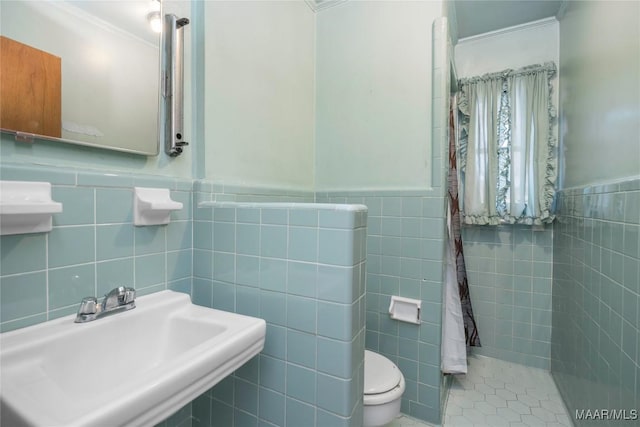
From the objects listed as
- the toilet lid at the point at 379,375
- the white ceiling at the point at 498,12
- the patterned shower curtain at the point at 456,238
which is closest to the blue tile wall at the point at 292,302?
the toilet lid at the point at 379,375

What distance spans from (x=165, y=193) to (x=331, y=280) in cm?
67

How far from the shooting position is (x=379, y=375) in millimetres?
1354

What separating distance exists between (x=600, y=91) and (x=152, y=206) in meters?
2.06

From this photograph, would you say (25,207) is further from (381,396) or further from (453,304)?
(453,304)

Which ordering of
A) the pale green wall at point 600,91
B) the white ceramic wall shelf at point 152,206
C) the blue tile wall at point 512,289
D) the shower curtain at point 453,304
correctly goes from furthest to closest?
the blue tile wall at point 512,289
the shower curtain at point 453,304
the pale green wall at point 600,91
the white ceramic wall shelf at point 152,206

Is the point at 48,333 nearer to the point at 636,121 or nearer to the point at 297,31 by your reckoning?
the point at 297,31

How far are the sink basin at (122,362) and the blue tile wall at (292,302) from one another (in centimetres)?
11

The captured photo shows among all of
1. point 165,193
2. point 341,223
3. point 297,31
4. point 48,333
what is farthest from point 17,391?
point 297,31

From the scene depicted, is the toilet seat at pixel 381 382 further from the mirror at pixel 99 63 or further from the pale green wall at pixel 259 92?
the mirror at pixel 99 63

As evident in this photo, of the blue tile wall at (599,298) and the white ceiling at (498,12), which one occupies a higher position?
the white ceiling at (498,12)

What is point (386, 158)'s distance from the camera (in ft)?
5.71

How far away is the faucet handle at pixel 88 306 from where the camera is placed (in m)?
0.81

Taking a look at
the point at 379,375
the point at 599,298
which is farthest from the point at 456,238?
the point at 379,375

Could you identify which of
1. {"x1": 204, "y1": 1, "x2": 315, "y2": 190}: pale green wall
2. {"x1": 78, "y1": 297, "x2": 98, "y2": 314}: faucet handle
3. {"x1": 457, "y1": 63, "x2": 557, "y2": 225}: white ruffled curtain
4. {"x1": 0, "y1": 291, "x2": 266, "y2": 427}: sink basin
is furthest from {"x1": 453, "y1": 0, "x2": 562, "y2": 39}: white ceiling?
{"x1": 78, "y1": 297, "x2": 98, "y2": 314}: faucet handle
